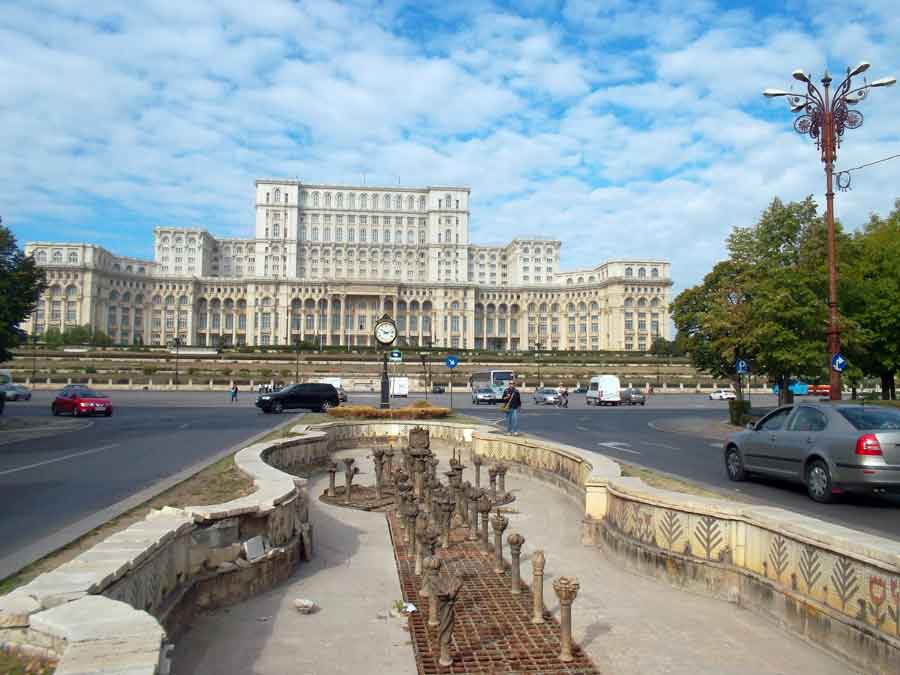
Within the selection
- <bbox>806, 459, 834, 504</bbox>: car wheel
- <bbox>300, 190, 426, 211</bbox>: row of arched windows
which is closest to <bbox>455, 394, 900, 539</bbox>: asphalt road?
<bbox>806, 459, 834, 504</bbox>: car wheel

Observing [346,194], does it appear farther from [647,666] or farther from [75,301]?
[647,666]

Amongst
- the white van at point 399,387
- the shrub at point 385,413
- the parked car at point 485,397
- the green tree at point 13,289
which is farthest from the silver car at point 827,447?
the white van at point 399,387

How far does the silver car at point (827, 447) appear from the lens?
345 inches

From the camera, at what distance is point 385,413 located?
20.8m

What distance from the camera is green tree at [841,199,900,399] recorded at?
27.5m

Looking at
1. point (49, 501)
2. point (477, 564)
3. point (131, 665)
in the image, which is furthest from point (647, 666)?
point (49, 501)

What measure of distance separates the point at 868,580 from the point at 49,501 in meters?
10.0

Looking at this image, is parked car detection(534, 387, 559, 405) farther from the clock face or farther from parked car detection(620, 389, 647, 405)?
the clock face

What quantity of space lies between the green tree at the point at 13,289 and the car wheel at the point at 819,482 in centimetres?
2537

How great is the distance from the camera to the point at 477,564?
7172mm

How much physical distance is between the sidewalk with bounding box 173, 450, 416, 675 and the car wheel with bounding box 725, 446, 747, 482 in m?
7.29

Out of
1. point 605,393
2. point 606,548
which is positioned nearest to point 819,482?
point 606,548

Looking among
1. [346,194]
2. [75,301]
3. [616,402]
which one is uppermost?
[346,194]

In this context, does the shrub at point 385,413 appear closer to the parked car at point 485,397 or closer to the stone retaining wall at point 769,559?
the stone retaining wall at point 769,559
